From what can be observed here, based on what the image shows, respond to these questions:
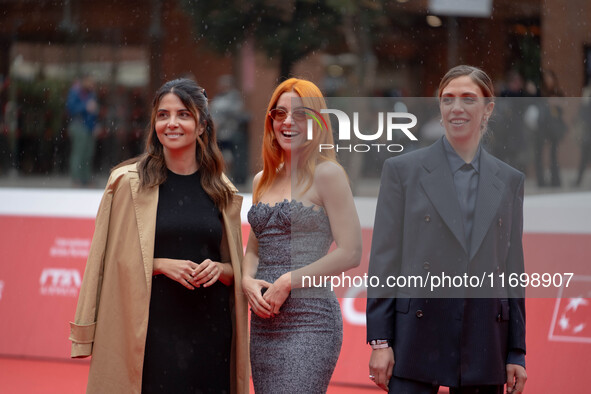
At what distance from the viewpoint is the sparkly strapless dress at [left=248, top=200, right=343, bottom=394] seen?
2.95 m

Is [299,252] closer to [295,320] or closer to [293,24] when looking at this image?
[295,320]

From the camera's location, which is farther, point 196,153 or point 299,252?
point 196,153

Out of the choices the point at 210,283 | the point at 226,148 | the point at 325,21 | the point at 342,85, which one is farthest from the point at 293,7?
the point at 210,283

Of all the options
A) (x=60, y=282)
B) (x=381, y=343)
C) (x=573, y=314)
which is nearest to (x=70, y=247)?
(x=60, y=282)

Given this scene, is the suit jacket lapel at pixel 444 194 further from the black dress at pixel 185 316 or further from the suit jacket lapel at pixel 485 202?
the black dress at pixel 185 316

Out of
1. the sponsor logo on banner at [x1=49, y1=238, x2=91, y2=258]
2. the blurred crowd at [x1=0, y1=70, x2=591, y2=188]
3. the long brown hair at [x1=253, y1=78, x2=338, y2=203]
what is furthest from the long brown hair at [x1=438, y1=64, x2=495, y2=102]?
the blurred crowd at [x1=0, y1=70, x2=591, y2=188]

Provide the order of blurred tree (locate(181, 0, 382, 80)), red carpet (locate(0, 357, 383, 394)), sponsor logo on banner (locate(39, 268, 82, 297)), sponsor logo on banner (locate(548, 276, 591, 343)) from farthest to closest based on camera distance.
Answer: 1. blurred tree (locate(181, 0, 382, 80))
2. sponsor logo on banner (locate(39, 268, 82, 297))
3. red carpet (locate(0, 357, 383, 394))
4. sponsor logo on banner (locate(548, 276, 591, 343))

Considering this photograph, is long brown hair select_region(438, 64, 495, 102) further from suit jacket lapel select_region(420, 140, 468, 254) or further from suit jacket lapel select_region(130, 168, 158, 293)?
suit jacket lapel select_region(130, 168, 158, 293)

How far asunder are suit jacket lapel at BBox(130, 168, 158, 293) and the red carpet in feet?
7.51

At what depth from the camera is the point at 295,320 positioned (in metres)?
2.99

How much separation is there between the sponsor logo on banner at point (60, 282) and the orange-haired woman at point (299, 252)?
9.91 feet

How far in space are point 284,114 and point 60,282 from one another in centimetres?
338

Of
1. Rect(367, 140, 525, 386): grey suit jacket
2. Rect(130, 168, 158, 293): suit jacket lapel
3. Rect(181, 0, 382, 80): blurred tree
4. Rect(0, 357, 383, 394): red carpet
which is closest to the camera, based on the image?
Rect(367, 140, 525, 386): grey suit jacket

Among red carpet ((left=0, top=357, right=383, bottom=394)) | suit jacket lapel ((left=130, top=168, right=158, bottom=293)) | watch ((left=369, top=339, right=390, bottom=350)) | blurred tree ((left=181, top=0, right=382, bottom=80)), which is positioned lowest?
red carpet ((left=0, top=357, right=383, bottom=394))
